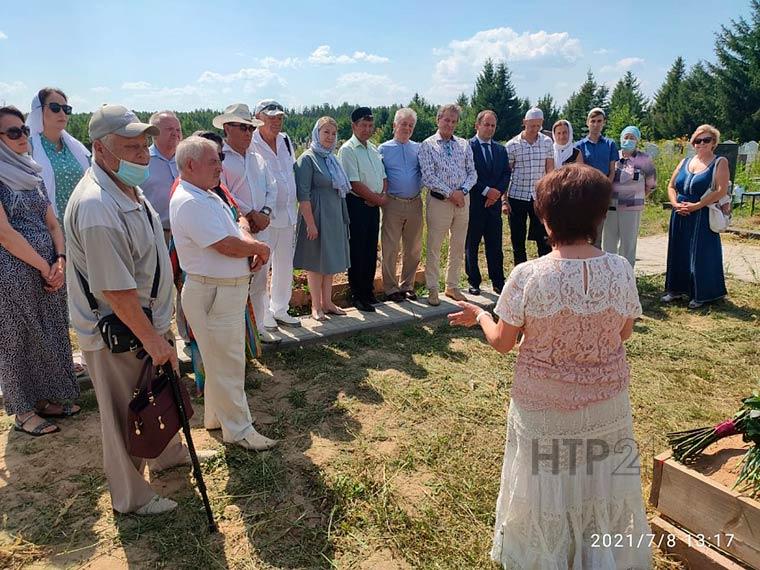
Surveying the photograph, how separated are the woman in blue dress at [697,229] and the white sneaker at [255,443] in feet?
17.0

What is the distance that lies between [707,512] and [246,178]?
3.70 m

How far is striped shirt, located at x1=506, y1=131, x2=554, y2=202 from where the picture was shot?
6.04m

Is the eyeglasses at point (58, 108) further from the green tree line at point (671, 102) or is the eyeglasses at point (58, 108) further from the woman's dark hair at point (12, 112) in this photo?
the green tree line at point (671, 102)

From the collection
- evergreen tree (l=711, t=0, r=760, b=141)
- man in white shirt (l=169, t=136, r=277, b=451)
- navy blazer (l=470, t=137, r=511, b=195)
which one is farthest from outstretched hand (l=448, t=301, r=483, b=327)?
evergreen tree (l=711, t=0, r=760, b=141)

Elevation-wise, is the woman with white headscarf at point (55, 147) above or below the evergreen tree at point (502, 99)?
below

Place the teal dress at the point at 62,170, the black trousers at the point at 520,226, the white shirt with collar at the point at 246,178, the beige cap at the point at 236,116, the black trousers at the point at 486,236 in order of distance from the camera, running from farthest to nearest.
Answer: the black trousers at the point at 520,226
the black trousers at the point at 486,236
the white shirt with collar at the point at 246,178
the beige cap at the point at 236,116
the teal dress at the point at 62,170

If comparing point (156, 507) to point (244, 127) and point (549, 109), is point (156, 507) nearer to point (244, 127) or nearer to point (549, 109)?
point (244, 127)

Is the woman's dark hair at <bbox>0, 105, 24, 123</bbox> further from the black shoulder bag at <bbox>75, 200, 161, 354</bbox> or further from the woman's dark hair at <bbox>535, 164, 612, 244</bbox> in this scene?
the woman's dark hair at <bbox>535, 164, 612, 244</bbox>

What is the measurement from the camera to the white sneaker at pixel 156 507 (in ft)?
8.70

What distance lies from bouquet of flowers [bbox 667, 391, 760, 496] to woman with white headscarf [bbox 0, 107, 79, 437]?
3705 mm

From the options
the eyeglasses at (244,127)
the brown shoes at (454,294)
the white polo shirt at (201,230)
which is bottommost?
the brown shoes at (454,294)

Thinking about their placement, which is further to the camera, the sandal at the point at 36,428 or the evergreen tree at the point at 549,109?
the evergreen tree at the point at 549,109

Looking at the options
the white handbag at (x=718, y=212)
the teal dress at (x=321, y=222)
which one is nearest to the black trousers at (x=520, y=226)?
the white handbag at (x=718, y=212)

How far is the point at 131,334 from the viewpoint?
7.85ft
